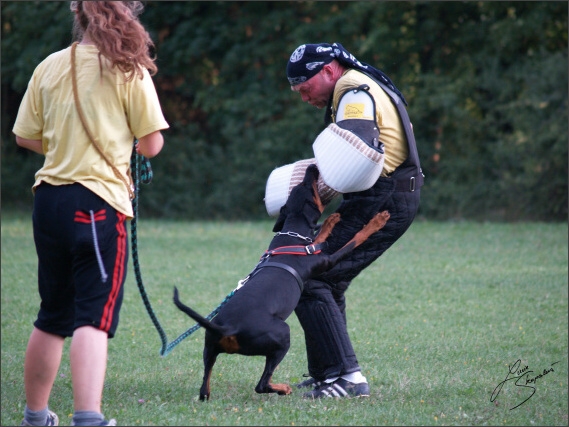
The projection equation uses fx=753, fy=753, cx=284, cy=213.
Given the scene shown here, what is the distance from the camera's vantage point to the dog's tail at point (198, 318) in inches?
140

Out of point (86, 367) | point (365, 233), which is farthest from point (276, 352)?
point (86, 367)

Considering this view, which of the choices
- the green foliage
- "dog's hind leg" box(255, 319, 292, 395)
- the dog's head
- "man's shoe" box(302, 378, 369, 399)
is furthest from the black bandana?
the green foliage

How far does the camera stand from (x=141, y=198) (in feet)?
59.9

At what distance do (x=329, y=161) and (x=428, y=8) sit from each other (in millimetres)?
13140

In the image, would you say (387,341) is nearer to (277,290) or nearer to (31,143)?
(277,290)

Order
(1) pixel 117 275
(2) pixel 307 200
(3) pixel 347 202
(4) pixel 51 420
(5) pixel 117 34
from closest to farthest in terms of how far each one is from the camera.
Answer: (5) pixel 117 34, (1) pixel 117 275, (4) pixel 51 420, (3) pixel 347 202, (2) pixel 307 200

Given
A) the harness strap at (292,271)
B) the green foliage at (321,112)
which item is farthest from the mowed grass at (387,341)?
the green foliage at (321,112)

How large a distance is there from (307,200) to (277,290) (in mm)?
650

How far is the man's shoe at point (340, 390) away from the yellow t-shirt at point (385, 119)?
115cm

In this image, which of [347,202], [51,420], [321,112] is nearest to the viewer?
[51,420]

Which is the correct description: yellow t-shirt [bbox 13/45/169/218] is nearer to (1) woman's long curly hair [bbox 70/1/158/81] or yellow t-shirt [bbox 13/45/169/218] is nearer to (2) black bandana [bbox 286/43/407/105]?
(1) woman's long curly hair [bbox 70/1/158/81]

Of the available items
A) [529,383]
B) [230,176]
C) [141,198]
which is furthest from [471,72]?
[529,383]

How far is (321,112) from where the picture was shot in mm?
16469

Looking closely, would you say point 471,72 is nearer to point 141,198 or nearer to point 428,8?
point 428,8
